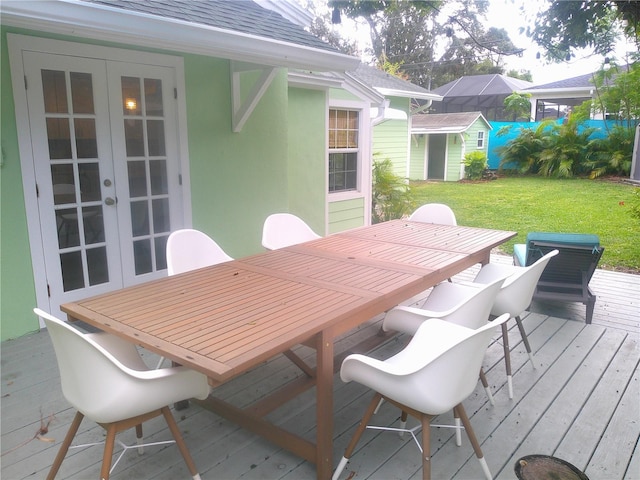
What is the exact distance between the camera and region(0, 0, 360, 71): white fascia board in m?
2.45

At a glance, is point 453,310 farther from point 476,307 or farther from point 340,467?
point 340,467

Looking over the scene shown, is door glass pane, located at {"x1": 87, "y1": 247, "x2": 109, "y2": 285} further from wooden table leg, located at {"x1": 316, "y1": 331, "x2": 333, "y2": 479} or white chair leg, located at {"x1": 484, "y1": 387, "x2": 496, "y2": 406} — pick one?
white chair leg, located at {"x1": 484, "y1": 387, "x2": 496, "y2": 406}

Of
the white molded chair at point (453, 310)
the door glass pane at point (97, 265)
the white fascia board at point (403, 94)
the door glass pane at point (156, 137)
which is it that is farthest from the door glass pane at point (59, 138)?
the white fascia board at point (403, 94)

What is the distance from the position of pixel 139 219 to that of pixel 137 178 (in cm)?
36

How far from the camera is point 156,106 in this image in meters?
4.22

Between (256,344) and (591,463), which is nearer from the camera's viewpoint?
(256,344)

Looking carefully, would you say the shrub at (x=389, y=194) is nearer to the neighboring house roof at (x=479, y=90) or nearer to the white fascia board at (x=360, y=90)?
the white fascia board at (x=360, y=90)

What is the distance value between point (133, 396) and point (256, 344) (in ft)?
1.61

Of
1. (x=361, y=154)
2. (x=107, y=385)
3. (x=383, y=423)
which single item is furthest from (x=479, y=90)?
(x=107, y=385)

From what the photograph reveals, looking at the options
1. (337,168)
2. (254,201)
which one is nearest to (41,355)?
(254,201)

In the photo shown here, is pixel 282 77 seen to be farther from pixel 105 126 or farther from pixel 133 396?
pixel 133 396

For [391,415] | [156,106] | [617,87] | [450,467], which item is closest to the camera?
[450,467]

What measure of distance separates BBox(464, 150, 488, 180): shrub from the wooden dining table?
38.3ft

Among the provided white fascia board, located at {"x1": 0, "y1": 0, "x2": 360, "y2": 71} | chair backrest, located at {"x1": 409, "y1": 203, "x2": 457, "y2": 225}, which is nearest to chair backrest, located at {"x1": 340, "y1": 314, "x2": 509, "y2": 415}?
white fascia board, located at {"x1": 0, "y1": 0, "x2": 360, "y2": 71}
